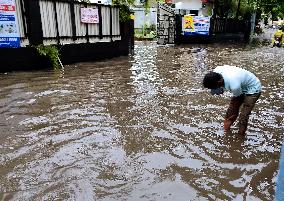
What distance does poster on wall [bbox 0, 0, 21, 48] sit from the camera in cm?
1071

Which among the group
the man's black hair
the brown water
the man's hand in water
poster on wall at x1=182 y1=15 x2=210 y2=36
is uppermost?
poster on wall at x1=182 y1=15 x2=210 y2=36

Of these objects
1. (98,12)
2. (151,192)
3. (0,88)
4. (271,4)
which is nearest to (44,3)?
(98,12)

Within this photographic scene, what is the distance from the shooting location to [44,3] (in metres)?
12.3

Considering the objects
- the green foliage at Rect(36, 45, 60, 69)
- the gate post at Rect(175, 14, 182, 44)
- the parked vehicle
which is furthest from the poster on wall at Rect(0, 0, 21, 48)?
the parked vehicle

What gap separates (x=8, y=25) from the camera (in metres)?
10.9

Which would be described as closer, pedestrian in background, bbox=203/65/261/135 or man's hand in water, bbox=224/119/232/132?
pedestrian in background, bbox=203/65/261/135

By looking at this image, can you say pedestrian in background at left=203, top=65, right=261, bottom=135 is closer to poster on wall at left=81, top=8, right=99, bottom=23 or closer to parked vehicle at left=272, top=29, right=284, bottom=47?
poster on wall at left=81, top=8, right=99, bottom=23

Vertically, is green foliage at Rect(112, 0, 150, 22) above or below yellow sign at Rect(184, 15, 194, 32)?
above

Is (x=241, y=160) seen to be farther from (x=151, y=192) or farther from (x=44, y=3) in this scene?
(x=44, y=3)

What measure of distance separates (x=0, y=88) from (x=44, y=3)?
4525 millimetres

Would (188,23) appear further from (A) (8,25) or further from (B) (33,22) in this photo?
(A) (8,25)

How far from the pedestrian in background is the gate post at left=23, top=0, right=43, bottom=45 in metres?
8.37

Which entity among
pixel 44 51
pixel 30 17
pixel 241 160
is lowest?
pixel 241 160

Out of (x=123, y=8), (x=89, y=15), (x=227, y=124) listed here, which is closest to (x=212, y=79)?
(x=227, y=124)
